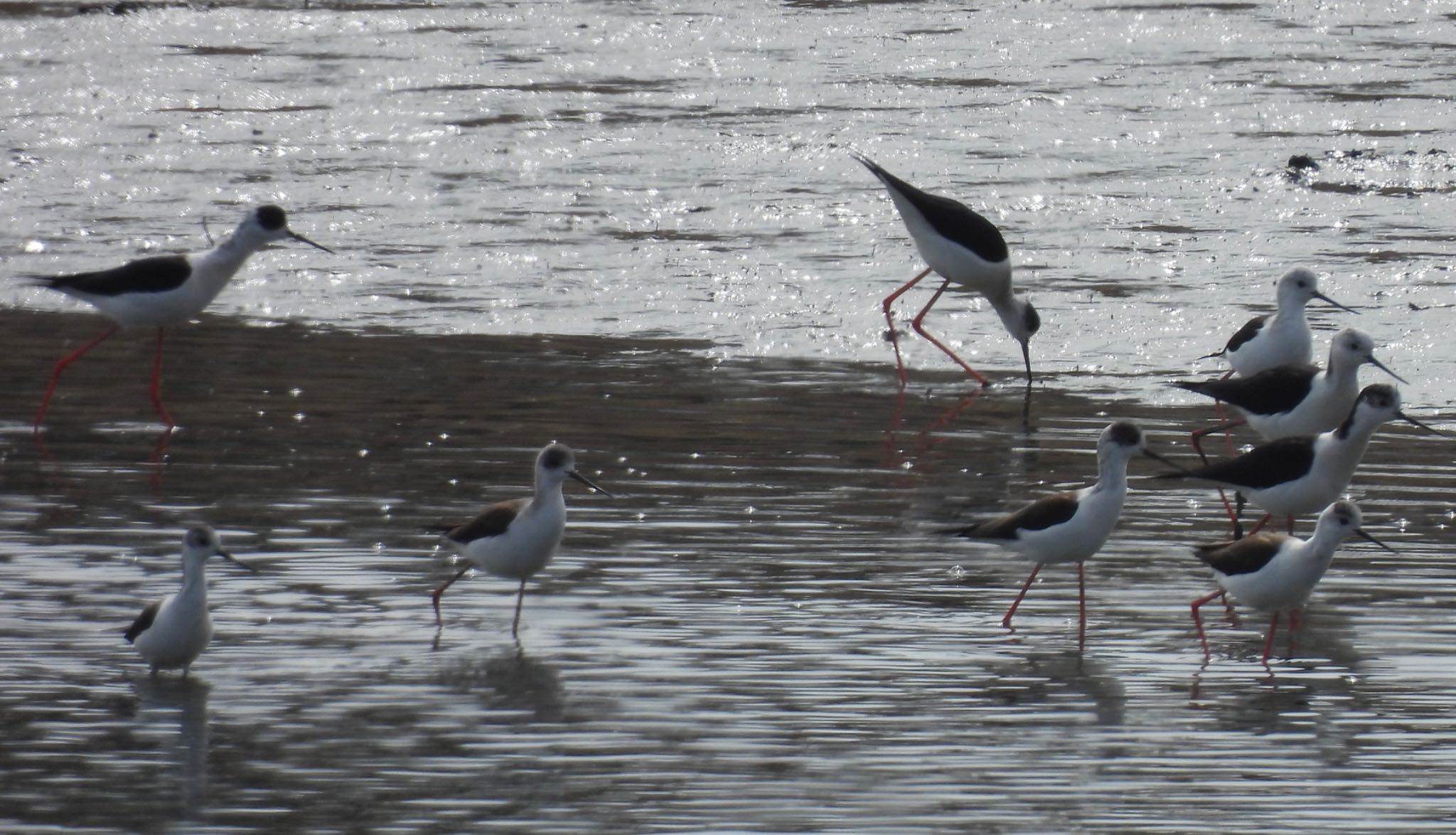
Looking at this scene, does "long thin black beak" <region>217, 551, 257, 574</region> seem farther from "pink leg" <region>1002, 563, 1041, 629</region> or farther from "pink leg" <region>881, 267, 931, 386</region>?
"pink leg" <region>881, 267, 931, 386</region>

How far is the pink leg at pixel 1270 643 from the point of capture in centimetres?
757

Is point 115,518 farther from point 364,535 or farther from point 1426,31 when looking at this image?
point 1426,31

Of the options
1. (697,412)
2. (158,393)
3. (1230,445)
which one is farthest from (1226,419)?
(158,393)

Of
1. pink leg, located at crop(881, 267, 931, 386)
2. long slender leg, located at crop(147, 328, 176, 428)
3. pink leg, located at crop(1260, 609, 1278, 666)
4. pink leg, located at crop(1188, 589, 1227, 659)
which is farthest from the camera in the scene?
pink leg, located at crop(881, 267, 931, 386)

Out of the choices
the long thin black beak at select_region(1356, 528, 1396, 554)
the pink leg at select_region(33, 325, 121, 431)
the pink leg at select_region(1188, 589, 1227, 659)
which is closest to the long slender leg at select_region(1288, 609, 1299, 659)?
the pink leg at select_region(1188, 589, 1227, 659)

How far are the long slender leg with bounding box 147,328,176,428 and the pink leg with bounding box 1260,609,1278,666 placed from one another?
578cm

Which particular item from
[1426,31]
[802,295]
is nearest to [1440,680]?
[802,295]

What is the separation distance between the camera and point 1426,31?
2072cm

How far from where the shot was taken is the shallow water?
21.2 feet

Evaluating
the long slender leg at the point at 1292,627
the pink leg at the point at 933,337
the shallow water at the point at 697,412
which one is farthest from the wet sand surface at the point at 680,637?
the pink leg at the point at 933,337

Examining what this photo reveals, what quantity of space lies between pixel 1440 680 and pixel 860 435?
4302 mm

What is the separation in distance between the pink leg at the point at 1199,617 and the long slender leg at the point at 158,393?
5.49 metres

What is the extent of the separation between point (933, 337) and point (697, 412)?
3025mm

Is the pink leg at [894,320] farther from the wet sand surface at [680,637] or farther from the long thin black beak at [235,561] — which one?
the long thin black beak at [235,561]
